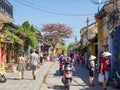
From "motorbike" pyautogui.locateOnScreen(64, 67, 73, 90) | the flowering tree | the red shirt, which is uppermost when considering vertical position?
the flowering tree

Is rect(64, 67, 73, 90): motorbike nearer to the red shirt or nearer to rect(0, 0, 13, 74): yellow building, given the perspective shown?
the red shirt

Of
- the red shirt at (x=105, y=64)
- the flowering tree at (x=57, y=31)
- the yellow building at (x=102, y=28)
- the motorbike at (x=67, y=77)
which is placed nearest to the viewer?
the red shirt at (x=105, y=64)

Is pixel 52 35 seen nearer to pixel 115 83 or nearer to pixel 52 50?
pixel 52 50

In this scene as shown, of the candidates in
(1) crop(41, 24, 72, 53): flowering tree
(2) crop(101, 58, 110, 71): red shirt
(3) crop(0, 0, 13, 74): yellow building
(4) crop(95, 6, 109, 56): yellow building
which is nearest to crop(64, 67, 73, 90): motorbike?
(2) crop(101, 58, 110, 71): red shirt

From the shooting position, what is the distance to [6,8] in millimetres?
28484

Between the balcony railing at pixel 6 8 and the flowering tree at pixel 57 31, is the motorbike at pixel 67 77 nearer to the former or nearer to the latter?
the balcony railing at pixel 6 8

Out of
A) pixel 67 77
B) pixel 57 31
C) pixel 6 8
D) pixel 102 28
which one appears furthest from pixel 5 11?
pixel 57 31

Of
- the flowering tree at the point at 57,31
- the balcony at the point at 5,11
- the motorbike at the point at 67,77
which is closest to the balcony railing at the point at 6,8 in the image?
the balcony at the point at 5,11

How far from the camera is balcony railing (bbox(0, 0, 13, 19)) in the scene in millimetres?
26644

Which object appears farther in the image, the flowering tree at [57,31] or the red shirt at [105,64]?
the flowering tree at [57,31]

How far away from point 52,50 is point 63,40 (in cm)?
1337

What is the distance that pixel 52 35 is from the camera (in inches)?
3885

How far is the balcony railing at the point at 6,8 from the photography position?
2664cm

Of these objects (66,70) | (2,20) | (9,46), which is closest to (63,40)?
(9,46)
